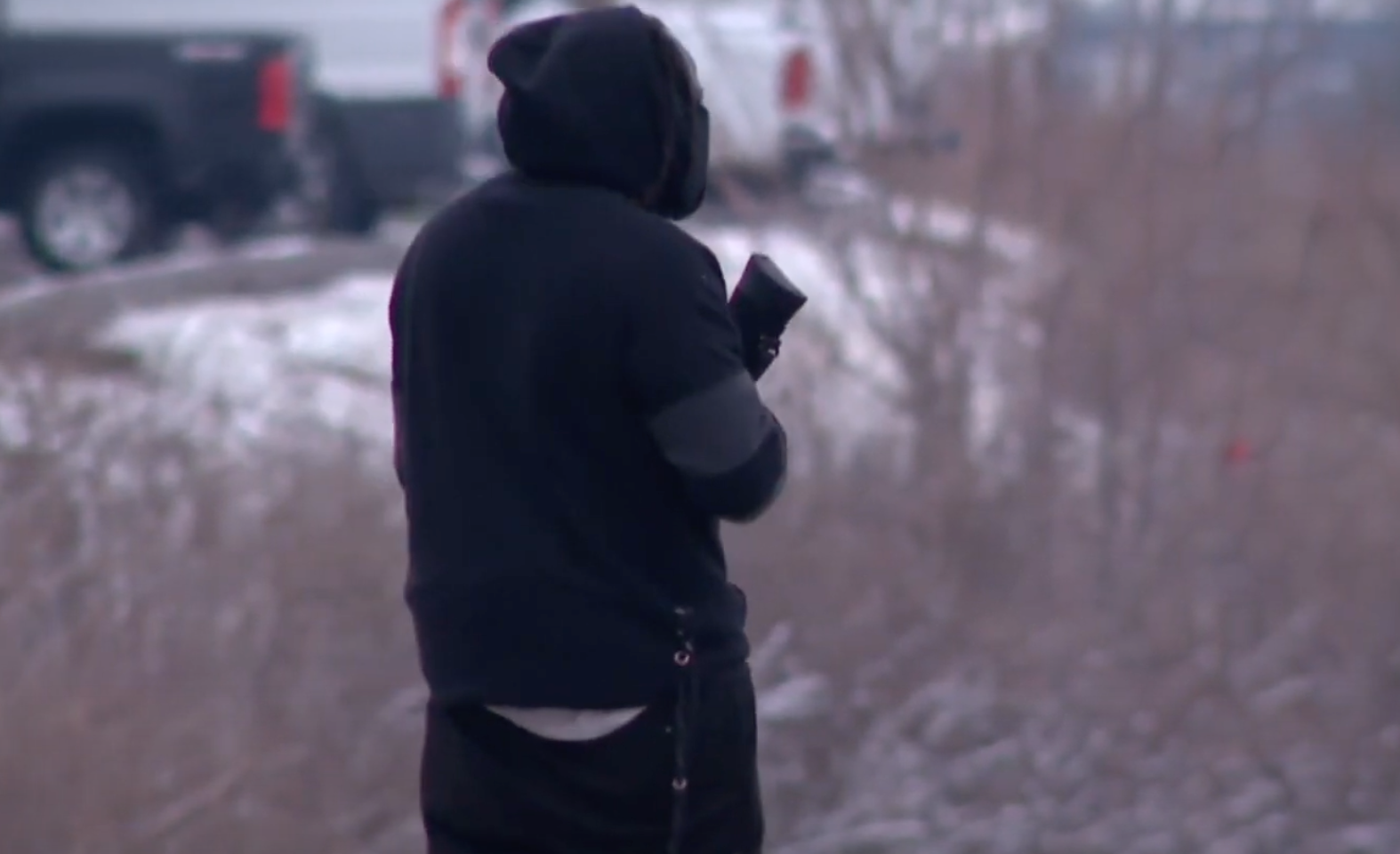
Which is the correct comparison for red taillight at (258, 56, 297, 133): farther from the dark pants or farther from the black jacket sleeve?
the black jacket sleeve

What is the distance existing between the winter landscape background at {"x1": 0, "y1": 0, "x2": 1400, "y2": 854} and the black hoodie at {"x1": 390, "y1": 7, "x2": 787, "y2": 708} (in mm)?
1580

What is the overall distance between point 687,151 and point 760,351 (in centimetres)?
26

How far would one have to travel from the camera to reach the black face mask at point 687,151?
2.63 metres

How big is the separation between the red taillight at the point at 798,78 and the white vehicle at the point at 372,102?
5517 mm

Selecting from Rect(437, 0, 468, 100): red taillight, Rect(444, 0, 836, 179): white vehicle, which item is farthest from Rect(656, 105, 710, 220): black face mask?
Rect(437, 0, 468, 100): red taillight

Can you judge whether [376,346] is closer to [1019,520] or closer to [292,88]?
[1019,520]

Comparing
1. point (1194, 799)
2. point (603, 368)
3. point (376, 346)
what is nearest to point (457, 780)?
point (603, 368)

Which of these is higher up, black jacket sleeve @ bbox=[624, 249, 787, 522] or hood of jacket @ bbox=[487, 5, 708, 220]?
hood of jacket @ bbox=[487, 5, 708, 220]

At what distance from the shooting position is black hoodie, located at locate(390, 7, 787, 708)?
8.20ft

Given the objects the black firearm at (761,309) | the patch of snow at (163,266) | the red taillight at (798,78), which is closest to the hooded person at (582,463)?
the black firearm at (761,309)

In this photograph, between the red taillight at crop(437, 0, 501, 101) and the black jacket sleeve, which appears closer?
the black jacket sleeve

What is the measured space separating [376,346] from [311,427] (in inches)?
73.5

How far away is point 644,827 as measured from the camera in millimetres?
2635

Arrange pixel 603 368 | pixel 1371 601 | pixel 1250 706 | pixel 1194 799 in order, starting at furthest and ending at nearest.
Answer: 1. pixel 1371 601
2. pixel 1250 706
3. pixel 1194 799
4. pixel 603 368
